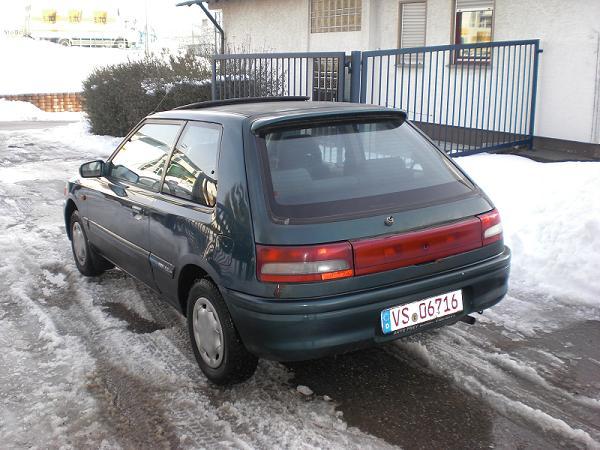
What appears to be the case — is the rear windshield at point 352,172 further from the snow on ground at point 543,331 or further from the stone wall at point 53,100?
the stone wall at point 53,100

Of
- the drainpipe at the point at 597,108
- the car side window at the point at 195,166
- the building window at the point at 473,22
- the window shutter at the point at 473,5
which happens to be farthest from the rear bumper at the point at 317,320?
the window shutter at the point at 473,5

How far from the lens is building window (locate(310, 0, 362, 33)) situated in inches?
554

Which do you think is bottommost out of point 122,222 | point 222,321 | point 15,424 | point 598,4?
point 15,424

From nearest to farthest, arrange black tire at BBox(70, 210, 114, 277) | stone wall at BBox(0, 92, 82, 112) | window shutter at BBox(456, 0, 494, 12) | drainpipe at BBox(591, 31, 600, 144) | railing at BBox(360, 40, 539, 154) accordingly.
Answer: black tire at BBox(70, 210, 114, 277), drainpipe at BBox(591, 31, 600, 144), railing at BBox(360, 40, 539, 154), window shutter at BBox(456, 0, 494, 12), stone wall at BBox(0, 92, 82, 112)

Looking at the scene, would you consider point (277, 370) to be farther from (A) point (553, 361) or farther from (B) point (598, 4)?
(B) point (598, 4)

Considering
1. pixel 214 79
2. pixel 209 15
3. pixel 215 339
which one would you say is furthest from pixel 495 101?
pixel 209 15

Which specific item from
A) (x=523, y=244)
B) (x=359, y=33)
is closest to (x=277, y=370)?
(x=523, y=244)

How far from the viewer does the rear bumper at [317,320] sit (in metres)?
3.32

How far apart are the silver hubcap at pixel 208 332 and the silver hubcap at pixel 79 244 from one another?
239cm

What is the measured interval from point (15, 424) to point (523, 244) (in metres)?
4.46

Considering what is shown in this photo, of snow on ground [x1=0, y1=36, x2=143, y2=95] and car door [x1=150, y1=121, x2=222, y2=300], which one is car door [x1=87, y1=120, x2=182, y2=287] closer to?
car door [x1=150, y1=121, x2=222, y2=300]

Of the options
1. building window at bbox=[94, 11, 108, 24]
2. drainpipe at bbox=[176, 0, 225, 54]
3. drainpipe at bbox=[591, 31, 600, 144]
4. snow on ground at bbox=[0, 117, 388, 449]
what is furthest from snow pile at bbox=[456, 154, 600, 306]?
building window at bbox=[94, 11, 108, 24]

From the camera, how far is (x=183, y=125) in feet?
14.4

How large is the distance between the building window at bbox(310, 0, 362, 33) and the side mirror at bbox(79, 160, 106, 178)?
32.1ft
